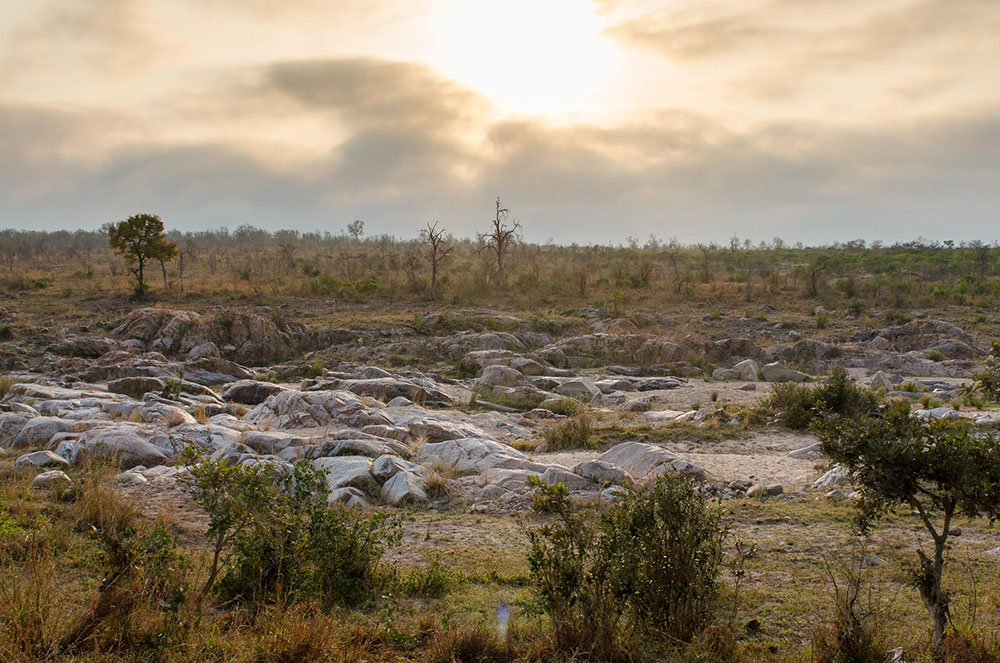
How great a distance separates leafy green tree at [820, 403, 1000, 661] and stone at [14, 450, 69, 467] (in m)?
8.99

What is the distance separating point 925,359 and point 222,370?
23172 millimetres

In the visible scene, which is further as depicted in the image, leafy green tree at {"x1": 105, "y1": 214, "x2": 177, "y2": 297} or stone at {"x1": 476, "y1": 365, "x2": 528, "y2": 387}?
leafy green tree at {"x1": 105, "y1": 214, "x2": 177, "y2": 297}

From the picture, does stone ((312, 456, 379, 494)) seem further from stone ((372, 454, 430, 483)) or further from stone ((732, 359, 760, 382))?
stone ((732, 359, 760, 382))

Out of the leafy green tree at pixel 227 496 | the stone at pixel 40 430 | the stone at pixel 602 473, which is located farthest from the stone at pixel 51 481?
the stone at pixel 602 473

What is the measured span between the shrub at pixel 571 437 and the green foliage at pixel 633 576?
7516mm

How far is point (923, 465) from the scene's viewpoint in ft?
12.4

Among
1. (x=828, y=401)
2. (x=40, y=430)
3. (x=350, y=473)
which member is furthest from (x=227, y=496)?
(x=828, y=401)

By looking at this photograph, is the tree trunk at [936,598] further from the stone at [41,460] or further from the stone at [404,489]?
the stone at [41,460]

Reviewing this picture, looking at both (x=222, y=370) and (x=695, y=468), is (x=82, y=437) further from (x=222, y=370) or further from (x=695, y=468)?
(x=222, y=370)

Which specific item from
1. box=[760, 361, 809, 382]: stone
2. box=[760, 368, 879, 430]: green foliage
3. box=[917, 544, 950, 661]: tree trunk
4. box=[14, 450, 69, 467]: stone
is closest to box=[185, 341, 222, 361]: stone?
box=[14, 450, 69, 467]: stone

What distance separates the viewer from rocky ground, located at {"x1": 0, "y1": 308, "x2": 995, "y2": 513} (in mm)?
8953

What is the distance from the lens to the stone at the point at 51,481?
7.35m

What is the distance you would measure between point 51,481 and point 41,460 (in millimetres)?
1453

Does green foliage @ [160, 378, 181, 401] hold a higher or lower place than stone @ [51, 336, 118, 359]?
lower
